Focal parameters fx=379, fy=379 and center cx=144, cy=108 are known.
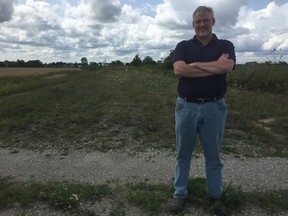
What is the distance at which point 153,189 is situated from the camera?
5.74 m

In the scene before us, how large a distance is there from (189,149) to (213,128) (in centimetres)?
44

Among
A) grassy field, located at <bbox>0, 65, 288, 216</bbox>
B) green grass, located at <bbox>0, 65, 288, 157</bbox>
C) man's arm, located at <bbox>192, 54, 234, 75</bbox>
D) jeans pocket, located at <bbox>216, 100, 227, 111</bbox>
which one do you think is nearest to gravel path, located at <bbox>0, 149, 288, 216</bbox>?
grassy field, located at <bbox>0, 65, 288, 216</bbox>

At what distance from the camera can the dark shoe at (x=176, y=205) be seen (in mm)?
4996

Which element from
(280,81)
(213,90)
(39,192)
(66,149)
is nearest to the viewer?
(213,90)

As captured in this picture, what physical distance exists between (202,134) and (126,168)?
2514 mm

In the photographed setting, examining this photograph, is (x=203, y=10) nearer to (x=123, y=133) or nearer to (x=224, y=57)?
(x=224, y=57)

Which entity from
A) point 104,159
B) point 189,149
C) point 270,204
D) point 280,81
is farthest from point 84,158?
point 280,81

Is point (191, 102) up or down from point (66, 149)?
up

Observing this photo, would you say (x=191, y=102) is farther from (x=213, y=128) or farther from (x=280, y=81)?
(x=280, y=81)

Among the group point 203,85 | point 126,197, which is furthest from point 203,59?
point 126,197

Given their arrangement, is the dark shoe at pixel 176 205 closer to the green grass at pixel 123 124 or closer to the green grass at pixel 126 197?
the green grass at pixel 126 197

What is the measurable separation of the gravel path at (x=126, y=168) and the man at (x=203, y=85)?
148 centimetres

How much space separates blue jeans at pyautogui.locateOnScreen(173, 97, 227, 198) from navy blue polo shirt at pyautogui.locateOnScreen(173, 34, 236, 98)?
14 centimetres

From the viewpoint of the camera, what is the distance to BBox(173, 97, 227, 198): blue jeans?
479 centimetres
